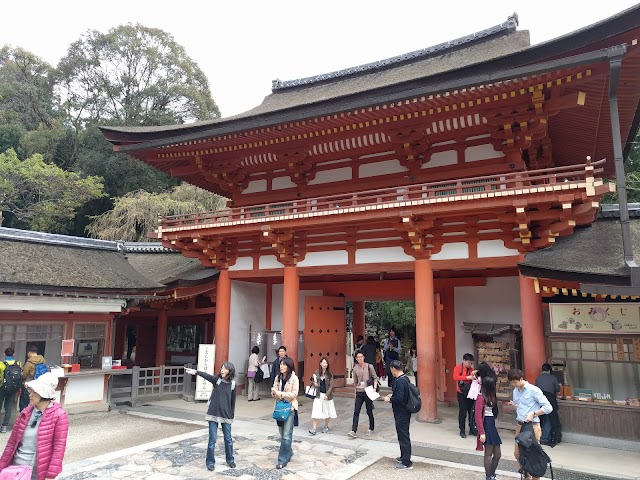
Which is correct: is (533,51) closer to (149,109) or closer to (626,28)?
(626,28)

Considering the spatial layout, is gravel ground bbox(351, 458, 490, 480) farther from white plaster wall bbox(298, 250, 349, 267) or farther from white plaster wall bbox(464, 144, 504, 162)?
white plaster wall bbox(464, 144, 504, 162)

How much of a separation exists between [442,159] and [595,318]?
5.16 m

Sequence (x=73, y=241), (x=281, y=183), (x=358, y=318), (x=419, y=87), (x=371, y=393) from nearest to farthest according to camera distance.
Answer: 1. (x=371, y=393)
2. (x=419, y=87)
3. (x=281, y=183)
4. (x=73, y=241)
5. (x=358, y=318)

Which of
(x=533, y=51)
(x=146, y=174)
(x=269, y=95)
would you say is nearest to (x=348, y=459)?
(x=533, y=51)

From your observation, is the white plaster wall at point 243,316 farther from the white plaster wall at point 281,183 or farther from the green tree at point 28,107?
the green tree at point 28,107

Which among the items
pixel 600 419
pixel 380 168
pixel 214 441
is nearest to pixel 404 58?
pixel 380 168

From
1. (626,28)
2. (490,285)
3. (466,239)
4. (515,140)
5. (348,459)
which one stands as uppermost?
(626,28)

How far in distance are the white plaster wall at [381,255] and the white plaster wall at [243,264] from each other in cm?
363

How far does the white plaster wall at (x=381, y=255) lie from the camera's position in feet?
36.4

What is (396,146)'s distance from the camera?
11.3m

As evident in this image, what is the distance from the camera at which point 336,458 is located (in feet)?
23.7

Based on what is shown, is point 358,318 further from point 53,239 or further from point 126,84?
point 126,84

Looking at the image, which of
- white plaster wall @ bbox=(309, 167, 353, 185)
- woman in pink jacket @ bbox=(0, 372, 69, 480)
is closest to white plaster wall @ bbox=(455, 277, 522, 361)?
white plaster wall @ bbox=(309, 167, 353, 185)

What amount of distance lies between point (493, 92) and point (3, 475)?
983cm
